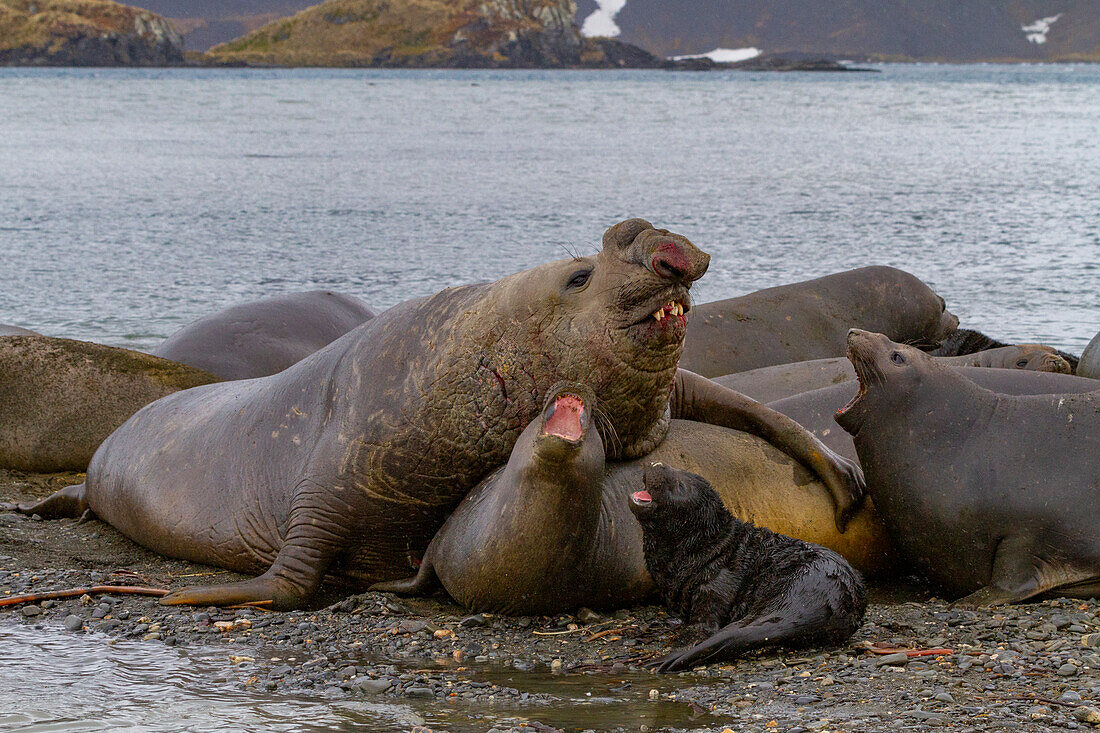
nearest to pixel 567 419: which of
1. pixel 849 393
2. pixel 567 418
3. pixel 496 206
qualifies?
pixel 567 418

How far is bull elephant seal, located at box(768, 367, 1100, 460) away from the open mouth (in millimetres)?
1789

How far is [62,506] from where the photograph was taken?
6629mm

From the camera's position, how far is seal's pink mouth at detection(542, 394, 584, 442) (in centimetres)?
448

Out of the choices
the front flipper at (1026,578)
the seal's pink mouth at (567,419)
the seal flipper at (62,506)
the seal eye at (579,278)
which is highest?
the seal eye at (579,278)

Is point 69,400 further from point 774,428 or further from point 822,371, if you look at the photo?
point 822,371

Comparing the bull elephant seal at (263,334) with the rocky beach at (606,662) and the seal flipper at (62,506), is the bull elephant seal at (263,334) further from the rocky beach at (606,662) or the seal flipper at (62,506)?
the rocky beach at (606,662)

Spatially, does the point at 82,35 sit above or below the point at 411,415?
above

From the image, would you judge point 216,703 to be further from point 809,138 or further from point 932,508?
point 809,138

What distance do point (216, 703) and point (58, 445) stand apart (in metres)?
4.37

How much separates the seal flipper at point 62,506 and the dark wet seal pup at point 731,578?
3.25 m

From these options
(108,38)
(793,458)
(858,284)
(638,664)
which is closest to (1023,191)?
(858,284)

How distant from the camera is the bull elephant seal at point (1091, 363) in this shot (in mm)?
7785

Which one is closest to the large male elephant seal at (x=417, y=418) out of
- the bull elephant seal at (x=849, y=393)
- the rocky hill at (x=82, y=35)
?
the bull elephant seal at (x=849, y=393)

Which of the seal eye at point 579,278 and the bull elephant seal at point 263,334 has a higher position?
the seal eye at point 579,278
